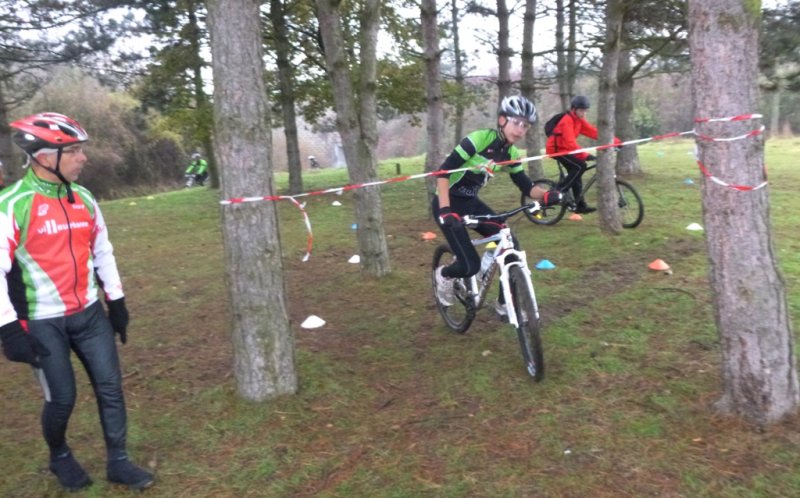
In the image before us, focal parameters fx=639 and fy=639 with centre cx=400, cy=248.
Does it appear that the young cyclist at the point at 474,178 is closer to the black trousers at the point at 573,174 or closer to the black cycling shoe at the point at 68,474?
the black cycling shoe at the point at 68,474

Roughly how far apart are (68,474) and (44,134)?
1.83 meters

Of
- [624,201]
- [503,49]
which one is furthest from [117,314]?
[503,49]

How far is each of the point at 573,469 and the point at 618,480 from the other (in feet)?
0.78

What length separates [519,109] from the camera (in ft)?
15.5

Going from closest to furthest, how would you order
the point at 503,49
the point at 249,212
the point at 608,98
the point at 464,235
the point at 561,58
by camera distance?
1. the point at 249,212
2. the point at 464,235
3. the point at 608,98
4. the point at 503,49
5. the point at 561,58

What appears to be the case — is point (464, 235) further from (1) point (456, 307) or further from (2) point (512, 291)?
(1) point (456, 307)

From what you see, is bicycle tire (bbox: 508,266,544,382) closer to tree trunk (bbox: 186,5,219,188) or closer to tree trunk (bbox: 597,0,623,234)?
tree trunk (bbox: 597,0,623,234)

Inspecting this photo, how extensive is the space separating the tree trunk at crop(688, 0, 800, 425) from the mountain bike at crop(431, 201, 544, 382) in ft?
4.04

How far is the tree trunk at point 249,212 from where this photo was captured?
4.11 meters

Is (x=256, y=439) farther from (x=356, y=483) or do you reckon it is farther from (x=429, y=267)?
(x=429, y=267)

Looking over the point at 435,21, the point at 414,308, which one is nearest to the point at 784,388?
the point at 414,308

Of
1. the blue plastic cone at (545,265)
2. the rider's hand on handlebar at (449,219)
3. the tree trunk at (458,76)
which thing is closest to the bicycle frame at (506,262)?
the rider's hand on handlebar at (449,219)

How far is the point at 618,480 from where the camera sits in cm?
324

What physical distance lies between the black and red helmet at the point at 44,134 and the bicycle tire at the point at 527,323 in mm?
2907
